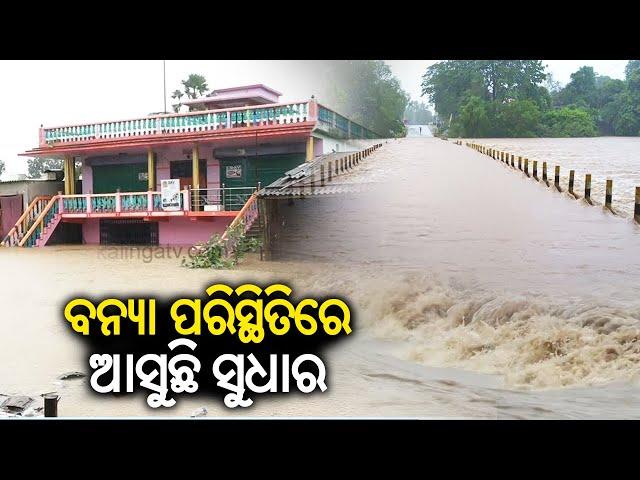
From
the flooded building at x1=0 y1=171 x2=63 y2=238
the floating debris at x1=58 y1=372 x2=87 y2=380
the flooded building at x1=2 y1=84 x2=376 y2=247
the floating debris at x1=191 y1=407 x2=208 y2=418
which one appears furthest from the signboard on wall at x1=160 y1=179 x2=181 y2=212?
the floating debris at x1=191 y1=407 x2=208 y2=418

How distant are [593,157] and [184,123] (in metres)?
2.83

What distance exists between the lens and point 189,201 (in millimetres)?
3719

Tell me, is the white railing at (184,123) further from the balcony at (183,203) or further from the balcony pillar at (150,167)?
the balcony at (183,203)

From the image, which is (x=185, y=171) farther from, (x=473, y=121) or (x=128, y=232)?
(x=473, y=121)

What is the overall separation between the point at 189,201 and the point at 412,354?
203cm

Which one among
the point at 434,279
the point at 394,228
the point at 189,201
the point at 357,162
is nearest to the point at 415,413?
the point at 434,279

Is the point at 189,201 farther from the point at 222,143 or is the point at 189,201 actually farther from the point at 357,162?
the point at 357,162

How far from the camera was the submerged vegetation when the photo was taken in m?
3.20

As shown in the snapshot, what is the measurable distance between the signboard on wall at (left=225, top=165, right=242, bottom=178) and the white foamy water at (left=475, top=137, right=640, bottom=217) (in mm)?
1803

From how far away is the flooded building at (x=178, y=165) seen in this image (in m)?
3.46

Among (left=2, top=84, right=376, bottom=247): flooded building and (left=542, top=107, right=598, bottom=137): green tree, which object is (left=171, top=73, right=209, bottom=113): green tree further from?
(left=542, top=107, right=598, bottom=137): green tree

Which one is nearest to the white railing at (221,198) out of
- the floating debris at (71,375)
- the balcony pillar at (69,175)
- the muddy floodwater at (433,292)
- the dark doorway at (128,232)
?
the dark doorway at (128,232)

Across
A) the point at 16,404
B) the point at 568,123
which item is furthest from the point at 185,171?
the point at 568,123

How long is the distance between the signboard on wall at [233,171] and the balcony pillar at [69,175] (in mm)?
1468
